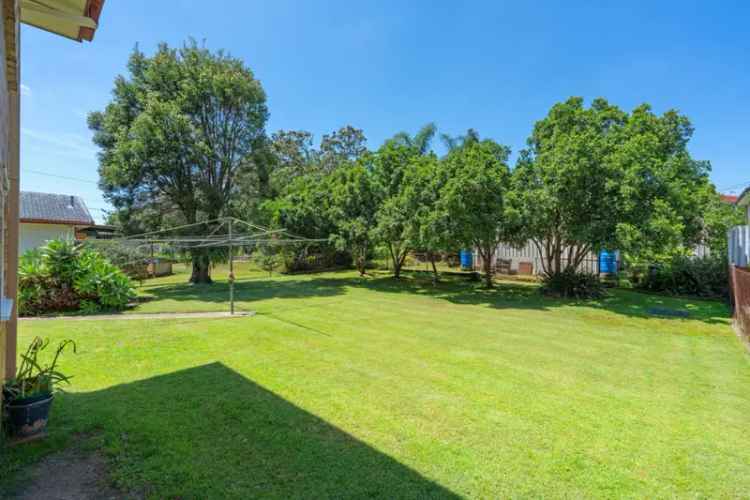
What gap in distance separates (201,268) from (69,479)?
17.0 m

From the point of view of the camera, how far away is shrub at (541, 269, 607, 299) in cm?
1258

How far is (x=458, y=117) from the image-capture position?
2119 centimetres

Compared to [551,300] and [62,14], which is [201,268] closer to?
[62,14]

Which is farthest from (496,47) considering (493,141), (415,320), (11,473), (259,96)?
(11,473)

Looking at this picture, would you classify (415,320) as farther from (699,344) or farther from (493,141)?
(493,141)

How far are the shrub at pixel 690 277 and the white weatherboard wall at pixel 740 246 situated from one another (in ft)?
4.38

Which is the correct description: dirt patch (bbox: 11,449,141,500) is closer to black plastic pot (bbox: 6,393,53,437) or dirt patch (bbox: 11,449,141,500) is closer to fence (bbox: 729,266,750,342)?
black plastic pot (bbox: 6,393,53,437)

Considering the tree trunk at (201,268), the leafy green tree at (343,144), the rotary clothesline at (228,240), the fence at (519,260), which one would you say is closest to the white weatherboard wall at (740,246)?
the fence at (519,260)

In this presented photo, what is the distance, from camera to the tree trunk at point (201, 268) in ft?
57.5

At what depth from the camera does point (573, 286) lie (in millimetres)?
12711

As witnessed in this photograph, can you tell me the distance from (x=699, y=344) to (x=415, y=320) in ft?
19.4

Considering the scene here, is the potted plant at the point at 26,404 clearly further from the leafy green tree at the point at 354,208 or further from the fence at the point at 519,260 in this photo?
the fence at the point at 519,260

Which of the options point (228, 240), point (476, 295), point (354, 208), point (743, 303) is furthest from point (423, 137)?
point (743, 303)

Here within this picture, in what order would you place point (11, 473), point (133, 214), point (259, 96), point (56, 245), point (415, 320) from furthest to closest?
point (259, 96) → point (133, 214) → point (56, 245) → point (415, 320) → point (11, 473)
